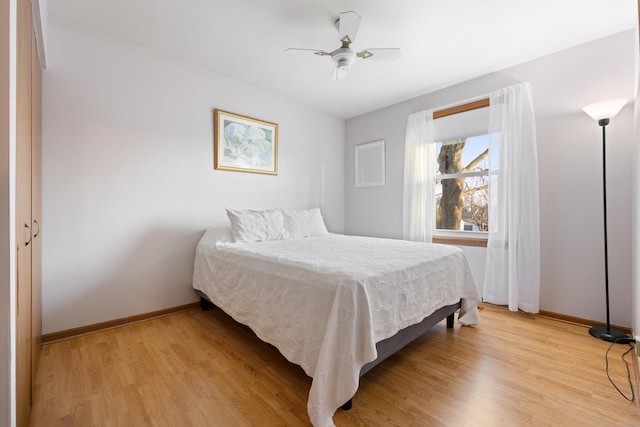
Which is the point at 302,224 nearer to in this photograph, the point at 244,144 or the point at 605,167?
the point at 244,144

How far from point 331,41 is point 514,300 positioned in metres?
2.98

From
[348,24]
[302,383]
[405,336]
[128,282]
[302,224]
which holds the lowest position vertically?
[302,383]

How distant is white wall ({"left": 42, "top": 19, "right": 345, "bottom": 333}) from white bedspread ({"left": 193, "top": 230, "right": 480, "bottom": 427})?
0.62 metres

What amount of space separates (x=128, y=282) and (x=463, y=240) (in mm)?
3534

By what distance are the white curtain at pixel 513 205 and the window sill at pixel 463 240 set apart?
215 millimetres

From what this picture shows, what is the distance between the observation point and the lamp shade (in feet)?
6.64

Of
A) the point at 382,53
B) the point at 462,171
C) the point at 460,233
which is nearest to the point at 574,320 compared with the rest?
the point at 460,233

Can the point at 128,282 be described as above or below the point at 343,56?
below

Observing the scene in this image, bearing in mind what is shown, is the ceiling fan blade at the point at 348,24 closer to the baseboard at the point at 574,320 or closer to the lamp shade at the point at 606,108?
the lamp shade at the point at 606,108

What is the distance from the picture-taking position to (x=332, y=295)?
137cm

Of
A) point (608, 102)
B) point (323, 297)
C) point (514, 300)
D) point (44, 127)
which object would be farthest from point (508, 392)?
point (44, 127)

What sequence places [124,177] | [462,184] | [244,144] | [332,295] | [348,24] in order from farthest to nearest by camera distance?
[462,184], [244,144], [124,177], [348,24], [332,295]

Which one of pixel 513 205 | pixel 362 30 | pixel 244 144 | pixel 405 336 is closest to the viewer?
pixel 405 336

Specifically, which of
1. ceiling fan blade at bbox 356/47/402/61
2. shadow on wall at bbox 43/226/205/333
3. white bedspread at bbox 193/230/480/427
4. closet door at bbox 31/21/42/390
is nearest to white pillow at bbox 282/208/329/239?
white bedspread at bbox 193/230/480/427
